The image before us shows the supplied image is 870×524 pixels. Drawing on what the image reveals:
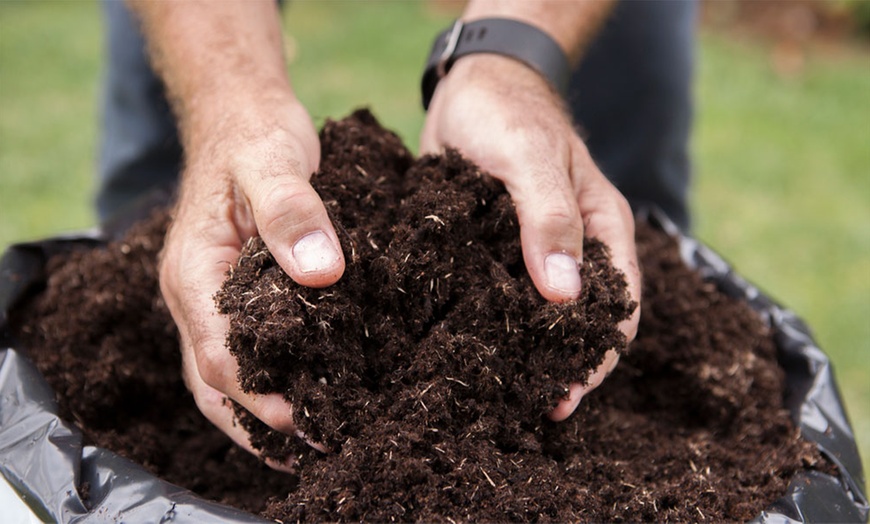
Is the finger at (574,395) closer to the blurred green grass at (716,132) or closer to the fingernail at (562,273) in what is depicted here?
the fingernail at (562,273)

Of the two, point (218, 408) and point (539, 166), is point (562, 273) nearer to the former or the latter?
point (539, 166)

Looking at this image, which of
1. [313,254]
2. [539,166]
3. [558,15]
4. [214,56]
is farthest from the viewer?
[558,15]

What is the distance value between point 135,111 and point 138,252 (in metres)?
1.17

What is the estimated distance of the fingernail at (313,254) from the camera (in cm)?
115

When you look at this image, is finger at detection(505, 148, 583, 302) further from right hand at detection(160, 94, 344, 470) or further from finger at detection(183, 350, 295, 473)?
finger at detection(183, 350, 295, 473)

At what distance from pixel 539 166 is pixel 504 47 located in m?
0.42

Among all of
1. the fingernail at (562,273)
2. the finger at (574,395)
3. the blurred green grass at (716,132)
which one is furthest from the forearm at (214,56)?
the blurred green grass at (716,132)

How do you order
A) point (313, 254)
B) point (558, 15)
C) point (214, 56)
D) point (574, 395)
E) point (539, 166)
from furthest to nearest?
point (558, 15), point (214, 56), point (539, 166), point (574, 395), point (313, 254)

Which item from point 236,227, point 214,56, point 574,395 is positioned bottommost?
point 574,395

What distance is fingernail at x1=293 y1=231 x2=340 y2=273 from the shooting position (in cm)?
115

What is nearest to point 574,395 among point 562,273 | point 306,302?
point 562,273

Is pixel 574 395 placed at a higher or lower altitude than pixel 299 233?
lower

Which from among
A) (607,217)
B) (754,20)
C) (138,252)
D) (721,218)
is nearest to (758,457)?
(607,217)

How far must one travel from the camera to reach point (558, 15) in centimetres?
183
